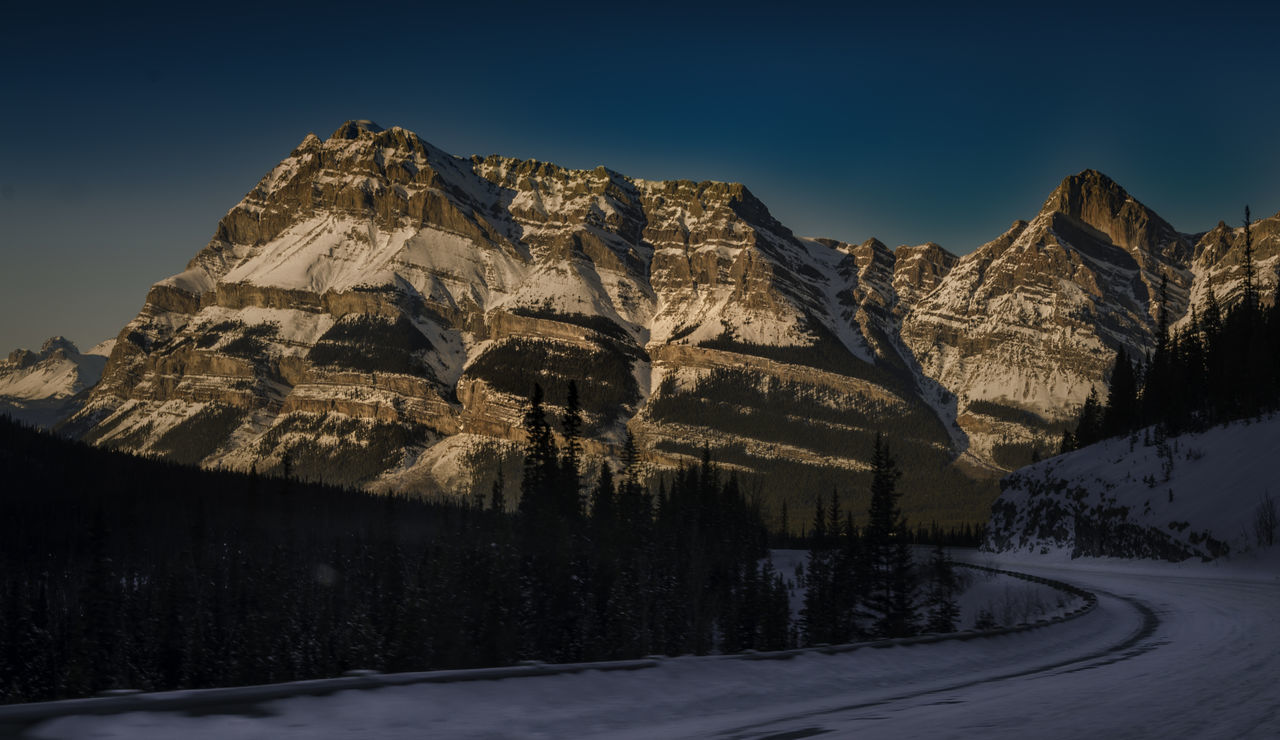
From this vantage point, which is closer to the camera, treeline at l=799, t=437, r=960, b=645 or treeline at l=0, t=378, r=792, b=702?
treeline at l=799, t=437, r=960, b=645

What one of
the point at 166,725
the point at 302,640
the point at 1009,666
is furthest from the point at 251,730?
the point at 302,640

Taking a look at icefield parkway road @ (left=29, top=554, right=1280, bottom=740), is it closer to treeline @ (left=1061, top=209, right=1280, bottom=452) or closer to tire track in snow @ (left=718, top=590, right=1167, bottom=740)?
tire track in snow @ (left=718, top=590, right=1167, bottom=740)

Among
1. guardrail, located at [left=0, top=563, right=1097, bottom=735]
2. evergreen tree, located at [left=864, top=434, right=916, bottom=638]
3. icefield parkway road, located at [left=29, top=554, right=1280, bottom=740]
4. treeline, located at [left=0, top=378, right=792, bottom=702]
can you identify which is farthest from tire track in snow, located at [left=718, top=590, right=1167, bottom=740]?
treeline, located at [left=0, top=378, right=792, bottom=702]

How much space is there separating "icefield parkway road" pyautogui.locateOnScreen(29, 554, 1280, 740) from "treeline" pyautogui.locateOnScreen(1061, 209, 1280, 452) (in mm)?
70539

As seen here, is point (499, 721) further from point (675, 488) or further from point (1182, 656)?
point (675, 488)

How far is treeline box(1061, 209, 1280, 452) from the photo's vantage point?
253 feet

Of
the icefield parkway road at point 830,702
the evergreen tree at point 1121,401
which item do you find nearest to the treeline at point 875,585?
the icefield parkway road at point 830,702

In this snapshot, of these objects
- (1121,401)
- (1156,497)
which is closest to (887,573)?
(1156,497)

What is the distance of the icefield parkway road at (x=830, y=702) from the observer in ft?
24.7

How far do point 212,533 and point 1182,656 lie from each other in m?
119

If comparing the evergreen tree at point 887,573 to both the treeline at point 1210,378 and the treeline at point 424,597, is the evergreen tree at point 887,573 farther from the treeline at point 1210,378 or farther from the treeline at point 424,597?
the treeline at point 1210,378

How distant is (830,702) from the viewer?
33.2ft

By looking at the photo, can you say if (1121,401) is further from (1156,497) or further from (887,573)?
(887,573)

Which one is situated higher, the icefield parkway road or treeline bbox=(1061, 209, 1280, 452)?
treeline bbox=(1061, 209, 1280, 452)
